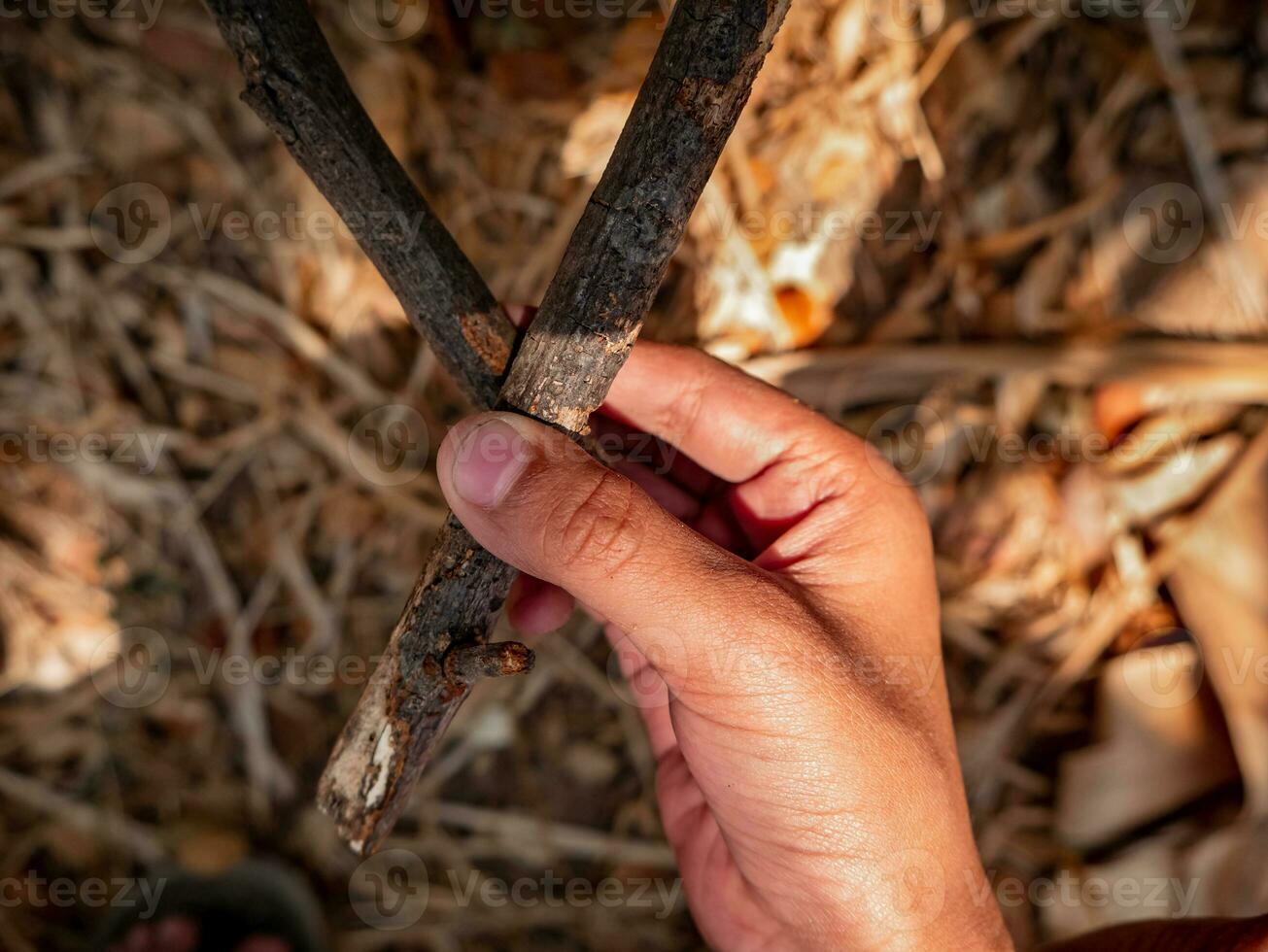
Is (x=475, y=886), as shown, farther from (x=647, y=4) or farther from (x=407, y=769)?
(x=647, y=4)

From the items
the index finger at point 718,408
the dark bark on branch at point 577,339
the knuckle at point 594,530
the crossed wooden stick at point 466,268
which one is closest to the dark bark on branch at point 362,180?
the crossed wooden stick at point 466,268

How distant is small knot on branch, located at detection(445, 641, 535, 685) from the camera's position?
1376 millimetres

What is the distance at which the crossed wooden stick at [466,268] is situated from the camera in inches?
51.1

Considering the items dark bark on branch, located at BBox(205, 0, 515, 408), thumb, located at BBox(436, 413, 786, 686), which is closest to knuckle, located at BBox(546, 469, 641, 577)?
thumb, located at BBox(436, 413, 786, 686)

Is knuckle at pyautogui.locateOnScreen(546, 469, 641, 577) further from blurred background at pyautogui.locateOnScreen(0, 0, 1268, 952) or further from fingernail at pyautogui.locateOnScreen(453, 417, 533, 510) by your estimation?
blurred background at pyautogui.locateOnScreen(0, 0, 1268, 952)

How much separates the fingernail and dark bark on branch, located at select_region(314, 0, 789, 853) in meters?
0.07

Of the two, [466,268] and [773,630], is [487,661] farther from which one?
[466,268]

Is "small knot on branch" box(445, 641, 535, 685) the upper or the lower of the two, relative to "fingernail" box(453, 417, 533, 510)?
lower

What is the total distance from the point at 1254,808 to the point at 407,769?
2464 millimetres

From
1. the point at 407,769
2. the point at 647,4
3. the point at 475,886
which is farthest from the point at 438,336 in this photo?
the point at 475,886

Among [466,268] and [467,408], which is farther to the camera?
[467,408]

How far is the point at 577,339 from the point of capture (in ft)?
4.65

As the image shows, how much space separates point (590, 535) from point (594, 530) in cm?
1

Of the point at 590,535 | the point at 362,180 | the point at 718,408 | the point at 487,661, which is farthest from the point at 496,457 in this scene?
the point at 718,408
